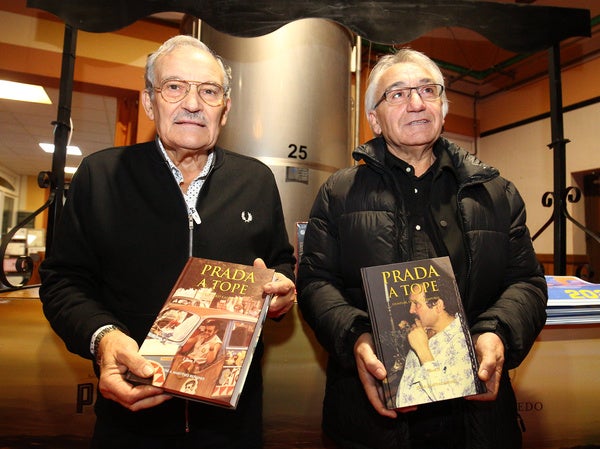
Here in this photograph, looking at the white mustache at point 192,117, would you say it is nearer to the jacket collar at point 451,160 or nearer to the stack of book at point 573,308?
the jacket collar at point 451,160

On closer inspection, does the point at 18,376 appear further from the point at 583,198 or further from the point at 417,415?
the point at 583,198

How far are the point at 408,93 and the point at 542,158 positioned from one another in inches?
214

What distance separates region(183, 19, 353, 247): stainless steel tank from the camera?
211 cm

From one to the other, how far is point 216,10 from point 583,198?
534cm

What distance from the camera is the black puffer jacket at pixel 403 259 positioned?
0.94 m

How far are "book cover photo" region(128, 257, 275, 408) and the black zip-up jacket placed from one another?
0.49ft

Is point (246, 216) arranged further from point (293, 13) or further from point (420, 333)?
point (293, 13)

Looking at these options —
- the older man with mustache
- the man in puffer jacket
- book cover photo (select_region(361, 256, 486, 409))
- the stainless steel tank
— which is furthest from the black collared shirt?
the stainless steel tank

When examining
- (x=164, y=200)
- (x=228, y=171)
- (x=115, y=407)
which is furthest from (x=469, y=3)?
(x=115, y=407)

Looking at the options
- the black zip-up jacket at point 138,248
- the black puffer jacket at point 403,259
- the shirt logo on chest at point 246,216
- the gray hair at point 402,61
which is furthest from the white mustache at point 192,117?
the gray hair at point 402,61

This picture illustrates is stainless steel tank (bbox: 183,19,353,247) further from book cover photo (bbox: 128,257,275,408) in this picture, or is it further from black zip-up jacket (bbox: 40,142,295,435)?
book cover photo (bbox: 128,257,275,408)

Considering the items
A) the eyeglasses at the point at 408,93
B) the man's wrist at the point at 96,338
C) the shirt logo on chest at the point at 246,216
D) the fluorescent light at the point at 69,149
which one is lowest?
the man's wrist at the point at 96,338

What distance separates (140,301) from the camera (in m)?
1.00

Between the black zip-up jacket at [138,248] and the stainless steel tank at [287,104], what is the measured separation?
1070 millimetres
